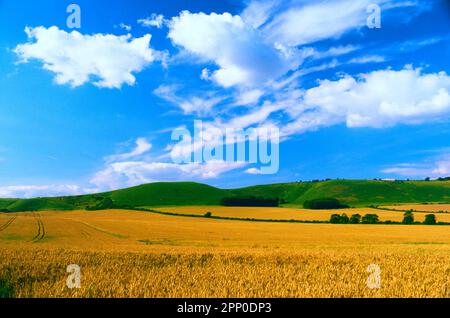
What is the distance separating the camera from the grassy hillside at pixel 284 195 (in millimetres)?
146375

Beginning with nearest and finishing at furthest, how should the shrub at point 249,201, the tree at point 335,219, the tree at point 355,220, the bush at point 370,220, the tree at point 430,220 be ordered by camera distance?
1. the tree at point 430,220
2. the bush at point 370,220
3. the tree at point 355,220
4. the tree at point 335,219
5. the shrub at point 249,201

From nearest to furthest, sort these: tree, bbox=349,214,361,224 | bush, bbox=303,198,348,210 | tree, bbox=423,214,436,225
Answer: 1. tree, bbox=423,214,436,225
2. tree, bbox=349,214,361,224
3. bush, bbox=303,198,348,210

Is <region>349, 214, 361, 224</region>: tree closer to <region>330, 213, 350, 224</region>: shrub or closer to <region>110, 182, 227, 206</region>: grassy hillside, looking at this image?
<region>330, 213, 350, 224</region>: shrub

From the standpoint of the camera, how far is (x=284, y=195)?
594 feet

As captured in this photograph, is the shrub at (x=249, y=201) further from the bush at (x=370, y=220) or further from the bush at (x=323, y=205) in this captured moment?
the bush at (x=370, y=220)

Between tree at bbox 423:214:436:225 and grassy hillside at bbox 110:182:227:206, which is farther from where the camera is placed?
grassy hillside at bbox 110:182:227:206

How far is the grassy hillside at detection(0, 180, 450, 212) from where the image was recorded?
146375mm

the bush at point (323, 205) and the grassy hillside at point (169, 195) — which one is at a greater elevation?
the grassy hillside at point (169, 195)

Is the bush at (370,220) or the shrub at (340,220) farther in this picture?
the shrub at (340,220)

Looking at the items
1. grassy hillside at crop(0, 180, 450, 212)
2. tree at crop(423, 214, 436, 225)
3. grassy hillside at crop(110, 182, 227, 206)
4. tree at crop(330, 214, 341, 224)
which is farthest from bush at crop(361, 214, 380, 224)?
grassy hillside at crop(110, 182, 227, 206)

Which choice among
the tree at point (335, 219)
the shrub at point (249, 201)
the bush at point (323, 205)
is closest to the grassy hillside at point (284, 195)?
the shrub at point (249, 201)
